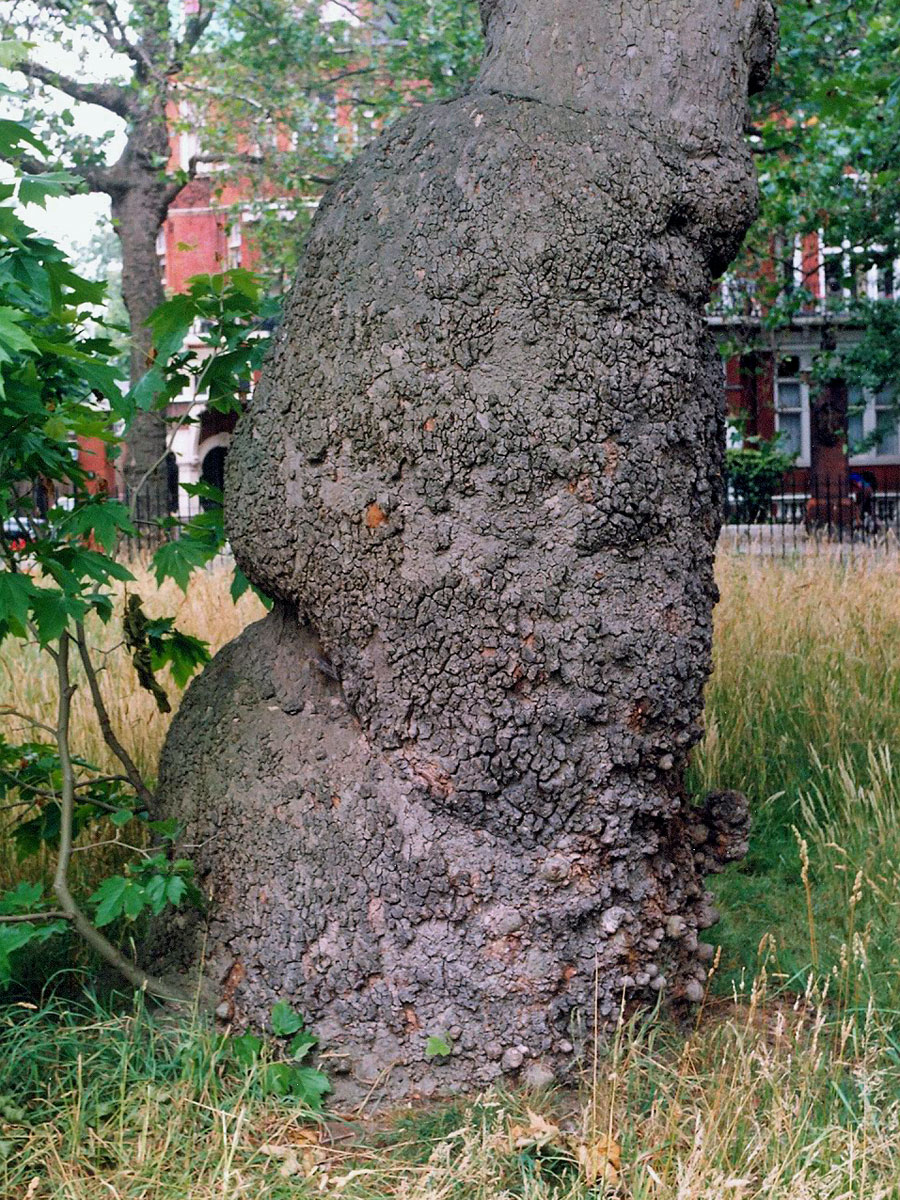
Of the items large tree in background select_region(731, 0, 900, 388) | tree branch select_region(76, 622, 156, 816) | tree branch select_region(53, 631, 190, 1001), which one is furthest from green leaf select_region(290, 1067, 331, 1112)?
large tree in background select_region(731, 0, 900, 388)

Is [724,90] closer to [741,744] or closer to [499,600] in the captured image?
[499,600]

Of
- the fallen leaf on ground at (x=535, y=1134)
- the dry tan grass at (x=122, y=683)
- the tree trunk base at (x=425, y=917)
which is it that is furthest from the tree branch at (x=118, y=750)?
the fallen leaf on ground at (x=535, y=1134)

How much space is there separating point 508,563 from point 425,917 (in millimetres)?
814

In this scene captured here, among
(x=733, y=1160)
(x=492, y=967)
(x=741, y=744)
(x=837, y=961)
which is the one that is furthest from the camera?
(x=741, y=744)

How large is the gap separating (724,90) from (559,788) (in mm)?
1712

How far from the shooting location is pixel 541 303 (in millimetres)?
2764

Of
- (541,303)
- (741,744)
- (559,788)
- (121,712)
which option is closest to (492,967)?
(559,788)

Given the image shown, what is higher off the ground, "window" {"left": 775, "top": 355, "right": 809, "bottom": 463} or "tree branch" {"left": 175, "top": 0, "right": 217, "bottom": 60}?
"tree branch" {"left": 175, "top": 0, "right": 217, "bottom": 60}

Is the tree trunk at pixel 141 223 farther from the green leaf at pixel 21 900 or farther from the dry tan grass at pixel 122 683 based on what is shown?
the green leaf at pixel 21 900

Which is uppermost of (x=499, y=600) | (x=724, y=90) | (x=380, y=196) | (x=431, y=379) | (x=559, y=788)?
(x=724, y=90)

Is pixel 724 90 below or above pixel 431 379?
above

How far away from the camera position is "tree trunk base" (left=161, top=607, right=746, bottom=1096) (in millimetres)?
2717

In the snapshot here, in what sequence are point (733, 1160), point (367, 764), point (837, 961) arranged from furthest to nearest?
point (837, 961), point (367, 764), point (733, 1160)

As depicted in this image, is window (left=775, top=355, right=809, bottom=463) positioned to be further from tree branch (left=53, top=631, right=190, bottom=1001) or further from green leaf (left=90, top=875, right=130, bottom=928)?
green leaf (left=90, top=875, right=130, bottom=928)
